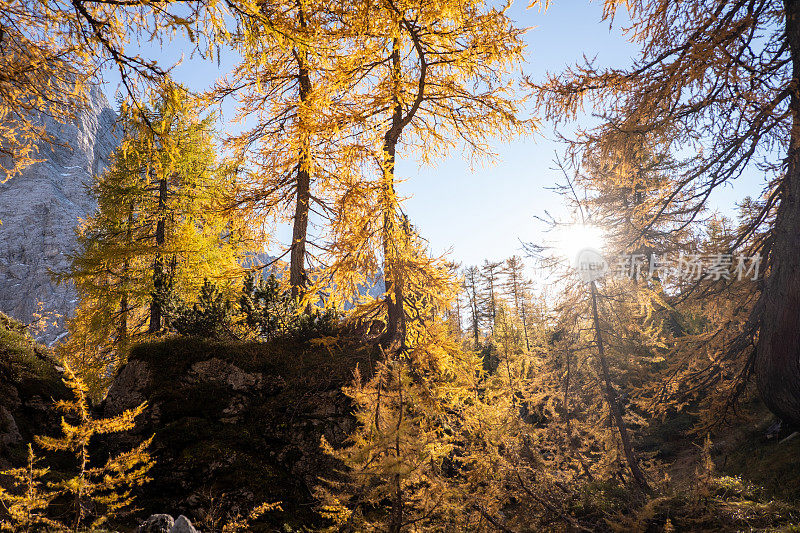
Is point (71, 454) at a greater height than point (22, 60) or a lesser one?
lesser

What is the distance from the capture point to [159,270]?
1320 centimetres

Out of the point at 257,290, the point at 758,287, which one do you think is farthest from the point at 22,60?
the point at 758,287

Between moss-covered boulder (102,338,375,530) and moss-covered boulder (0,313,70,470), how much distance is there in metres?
1.16

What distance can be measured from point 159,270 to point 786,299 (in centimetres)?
1640

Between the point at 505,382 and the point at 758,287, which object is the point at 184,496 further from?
the point at 758,287

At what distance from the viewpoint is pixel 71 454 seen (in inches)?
283

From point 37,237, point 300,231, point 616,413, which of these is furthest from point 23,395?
point 37,237

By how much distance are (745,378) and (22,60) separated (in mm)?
13030

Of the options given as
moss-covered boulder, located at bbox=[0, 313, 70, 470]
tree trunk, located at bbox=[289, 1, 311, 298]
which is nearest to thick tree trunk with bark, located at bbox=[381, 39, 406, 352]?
tree trunk, located at bbox=[289, 1, 311, 298]

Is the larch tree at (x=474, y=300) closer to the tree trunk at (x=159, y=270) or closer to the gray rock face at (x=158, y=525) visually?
the tree trunk at (x=159, y=270)

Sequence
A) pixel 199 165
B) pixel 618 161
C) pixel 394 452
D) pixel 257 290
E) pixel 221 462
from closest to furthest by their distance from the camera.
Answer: pixel 394 452, pixel 221 462, pixel 618 161, pixel 257 290, pixel 199 165

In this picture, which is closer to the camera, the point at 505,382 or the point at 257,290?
the point at 505,382

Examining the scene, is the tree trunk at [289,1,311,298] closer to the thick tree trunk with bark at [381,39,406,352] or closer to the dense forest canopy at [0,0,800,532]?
the dense forest canopy at [0,0,800,532]

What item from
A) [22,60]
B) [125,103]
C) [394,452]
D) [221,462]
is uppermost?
[22,60]
